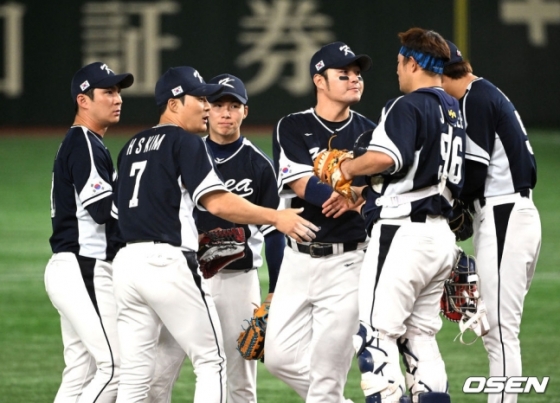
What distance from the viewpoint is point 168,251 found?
5047mm

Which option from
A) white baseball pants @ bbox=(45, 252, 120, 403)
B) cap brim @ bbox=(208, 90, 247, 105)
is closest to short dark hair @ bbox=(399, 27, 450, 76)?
cap brim @ bbox=(208, 90, 247, 105)

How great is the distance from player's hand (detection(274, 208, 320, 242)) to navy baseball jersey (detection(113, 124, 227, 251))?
1.14 ft

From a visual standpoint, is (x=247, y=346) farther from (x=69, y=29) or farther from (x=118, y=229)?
(x=69, y=29)

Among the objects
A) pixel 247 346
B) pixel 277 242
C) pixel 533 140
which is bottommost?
pixel 533 140

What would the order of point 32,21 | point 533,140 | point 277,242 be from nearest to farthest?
point 277,242 < point 533,140 < point 32,21

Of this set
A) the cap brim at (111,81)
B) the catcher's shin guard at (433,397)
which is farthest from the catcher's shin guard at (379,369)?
the cap brim at (111,81)

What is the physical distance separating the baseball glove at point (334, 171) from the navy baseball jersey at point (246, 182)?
2.25 feet

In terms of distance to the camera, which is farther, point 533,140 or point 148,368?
point 533,140

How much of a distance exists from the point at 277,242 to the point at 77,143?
137cm

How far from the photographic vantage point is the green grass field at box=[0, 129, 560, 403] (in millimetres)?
6914

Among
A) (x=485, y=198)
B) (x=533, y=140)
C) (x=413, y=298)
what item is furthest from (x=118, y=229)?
(x=533, y=140)

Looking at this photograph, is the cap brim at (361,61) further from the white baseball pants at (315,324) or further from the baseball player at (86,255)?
the baseball player at (86,255)

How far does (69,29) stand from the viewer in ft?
77.2

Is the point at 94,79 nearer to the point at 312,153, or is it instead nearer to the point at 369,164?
the point at 312,153
